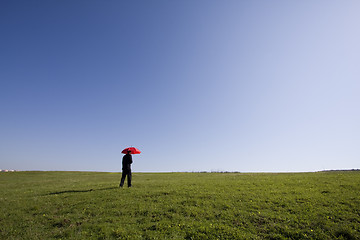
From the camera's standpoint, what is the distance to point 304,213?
11.9 m

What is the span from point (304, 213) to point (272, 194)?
423 centimetres

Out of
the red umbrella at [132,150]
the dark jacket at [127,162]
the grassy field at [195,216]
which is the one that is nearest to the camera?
the grassy field at [195,216]

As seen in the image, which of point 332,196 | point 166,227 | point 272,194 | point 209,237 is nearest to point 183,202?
point 166,227

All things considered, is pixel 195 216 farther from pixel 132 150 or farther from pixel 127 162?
pixel 132 150

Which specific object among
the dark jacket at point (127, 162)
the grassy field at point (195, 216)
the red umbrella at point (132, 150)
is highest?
the red umbrella at point (132, 150)

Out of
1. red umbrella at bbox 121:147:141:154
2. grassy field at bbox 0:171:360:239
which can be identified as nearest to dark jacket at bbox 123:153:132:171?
red umbrella at bbox 121:147:141:154

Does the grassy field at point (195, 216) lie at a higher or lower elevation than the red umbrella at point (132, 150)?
lower

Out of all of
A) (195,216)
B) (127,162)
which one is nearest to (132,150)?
(127,162)

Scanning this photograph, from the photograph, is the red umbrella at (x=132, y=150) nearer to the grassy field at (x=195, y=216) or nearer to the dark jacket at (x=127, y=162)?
the dark jacket at (x=127, y=162)

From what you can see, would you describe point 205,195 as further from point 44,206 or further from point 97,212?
point 44,206

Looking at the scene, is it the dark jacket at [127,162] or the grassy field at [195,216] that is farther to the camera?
the dark jacket at [127,162]

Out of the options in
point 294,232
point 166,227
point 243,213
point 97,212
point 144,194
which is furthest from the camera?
point 144,194

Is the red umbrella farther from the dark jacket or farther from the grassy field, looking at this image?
the grassy field

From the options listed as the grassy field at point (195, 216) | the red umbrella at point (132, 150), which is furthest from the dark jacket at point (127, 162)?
the grassy field at point (195, 216)
